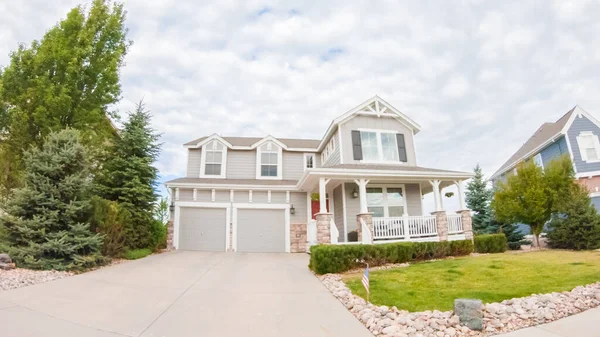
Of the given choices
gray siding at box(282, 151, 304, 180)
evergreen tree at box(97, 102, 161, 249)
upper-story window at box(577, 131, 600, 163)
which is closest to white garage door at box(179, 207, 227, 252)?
evergreen tree at box(97, 102, 161, 249)

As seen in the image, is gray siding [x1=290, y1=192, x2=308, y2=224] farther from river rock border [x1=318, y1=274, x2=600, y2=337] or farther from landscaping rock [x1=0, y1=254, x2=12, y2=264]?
landscaping rock [x1=0, y1=254, x2=12, y2=264]

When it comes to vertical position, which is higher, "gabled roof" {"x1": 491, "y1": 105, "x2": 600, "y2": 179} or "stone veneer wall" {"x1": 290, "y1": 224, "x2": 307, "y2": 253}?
"gabled roof" {"x1": 491, "y1": 105, "x2": 600, "y2": 179}

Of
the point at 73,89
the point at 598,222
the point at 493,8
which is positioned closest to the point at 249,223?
the point at 73,89

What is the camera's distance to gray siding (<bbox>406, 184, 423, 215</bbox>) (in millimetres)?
14008

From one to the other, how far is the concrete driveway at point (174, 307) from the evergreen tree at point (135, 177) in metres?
4.09

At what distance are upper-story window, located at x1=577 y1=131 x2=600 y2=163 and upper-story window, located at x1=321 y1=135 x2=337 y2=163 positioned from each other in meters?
13.9

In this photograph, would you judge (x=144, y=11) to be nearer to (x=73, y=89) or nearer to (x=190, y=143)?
(x=73, y=89)

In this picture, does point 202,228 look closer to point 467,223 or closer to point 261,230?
point 261,230

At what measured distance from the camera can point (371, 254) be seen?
28.6 ft

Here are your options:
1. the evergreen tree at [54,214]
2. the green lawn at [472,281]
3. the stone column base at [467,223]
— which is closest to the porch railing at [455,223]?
the stone column base at [467,223]

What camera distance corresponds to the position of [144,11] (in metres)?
9.22

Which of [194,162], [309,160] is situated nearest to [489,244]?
[309,160]

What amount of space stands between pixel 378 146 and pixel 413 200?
307cm

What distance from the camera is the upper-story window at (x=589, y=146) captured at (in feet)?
54.0
